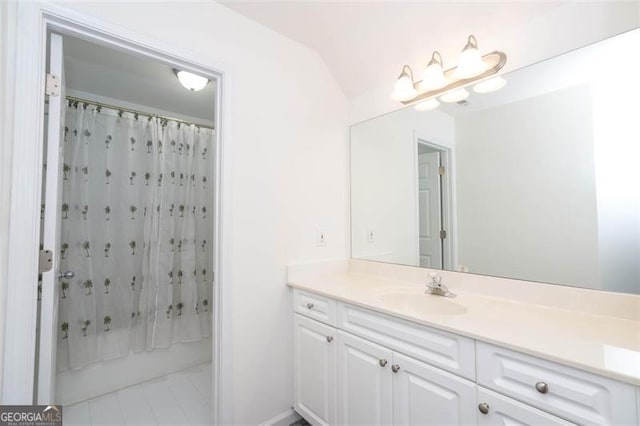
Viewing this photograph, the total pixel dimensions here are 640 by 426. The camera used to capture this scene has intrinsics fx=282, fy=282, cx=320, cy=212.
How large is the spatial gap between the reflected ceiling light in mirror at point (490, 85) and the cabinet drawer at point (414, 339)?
119 cm

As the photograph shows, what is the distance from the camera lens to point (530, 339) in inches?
33.6

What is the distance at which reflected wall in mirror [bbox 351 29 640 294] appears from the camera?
108cm

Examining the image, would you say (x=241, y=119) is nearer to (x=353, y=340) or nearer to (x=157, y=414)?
(x=353, y=340)

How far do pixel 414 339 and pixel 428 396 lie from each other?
0.20 m

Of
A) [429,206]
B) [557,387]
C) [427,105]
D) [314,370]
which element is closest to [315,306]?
[314,370]

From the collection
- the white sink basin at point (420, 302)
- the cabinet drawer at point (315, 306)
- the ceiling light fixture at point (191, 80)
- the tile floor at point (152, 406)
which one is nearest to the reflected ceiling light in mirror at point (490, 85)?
the white sink basin at point (420, 302)

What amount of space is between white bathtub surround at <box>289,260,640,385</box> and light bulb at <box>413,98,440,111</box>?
945mm

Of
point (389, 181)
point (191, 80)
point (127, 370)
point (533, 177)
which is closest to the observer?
point (533, 177)

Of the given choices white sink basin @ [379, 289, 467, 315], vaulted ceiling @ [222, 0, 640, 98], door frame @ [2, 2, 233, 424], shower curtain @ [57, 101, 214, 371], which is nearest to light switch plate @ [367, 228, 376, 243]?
white sink basin @ [379, 289, 467, 315]

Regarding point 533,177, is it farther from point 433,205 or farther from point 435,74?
point 435,74

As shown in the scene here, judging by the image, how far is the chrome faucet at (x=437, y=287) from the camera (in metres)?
1.42

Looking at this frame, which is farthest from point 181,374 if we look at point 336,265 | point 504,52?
point 504,52

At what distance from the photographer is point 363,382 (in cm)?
126

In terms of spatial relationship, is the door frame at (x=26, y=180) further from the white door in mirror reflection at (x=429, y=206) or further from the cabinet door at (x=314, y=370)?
the white door in mirror reflection at (x=429, y=206)
